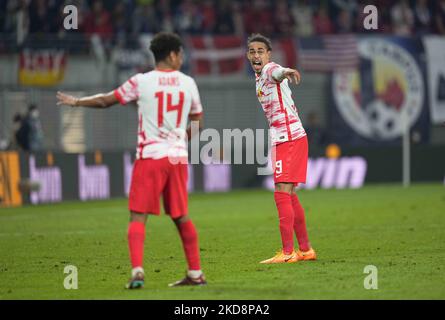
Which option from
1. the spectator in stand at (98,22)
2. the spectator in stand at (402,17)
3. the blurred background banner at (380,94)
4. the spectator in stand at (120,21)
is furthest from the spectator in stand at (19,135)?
the spectator in stand at (402,17)

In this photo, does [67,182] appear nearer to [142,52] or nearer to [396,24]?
[142,52]

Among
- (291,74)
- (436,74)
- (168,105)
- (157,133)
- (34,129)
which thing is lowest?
(34,129)

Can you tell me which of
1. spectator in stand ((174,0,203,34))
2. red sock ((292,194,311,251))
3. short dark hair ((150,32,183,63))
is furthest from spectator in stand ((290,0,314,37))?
short dark hair ((150,32,183,63))

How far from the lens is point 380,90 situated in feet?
105

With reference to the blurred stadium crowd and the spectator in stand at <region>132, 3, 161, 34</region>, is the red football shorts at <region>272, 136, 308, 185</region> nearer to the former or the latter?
the blurred stadium crowd

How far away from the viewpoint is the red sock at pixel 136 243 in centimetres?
955

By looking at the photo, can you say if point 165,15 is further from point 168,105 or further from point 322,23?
point 168,105

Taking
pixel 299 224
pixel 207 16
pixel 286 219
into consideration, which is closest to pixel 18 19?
pixel 207 16

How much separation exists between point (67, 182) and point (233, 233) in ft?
28.5

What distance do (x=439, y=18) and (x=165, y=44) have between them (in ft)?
84.1

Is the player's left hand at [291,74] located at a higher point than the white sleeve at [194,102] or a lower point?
higher

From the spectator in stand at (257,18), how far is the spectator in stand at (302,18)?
0.96m

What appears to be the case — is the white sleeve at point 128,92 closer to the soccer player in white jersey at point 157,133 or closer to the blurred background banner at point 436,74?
the soccer player in white jersey at point 157,133

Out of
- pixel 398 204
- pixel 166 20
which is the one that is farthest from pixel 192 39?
pixel 398 204
